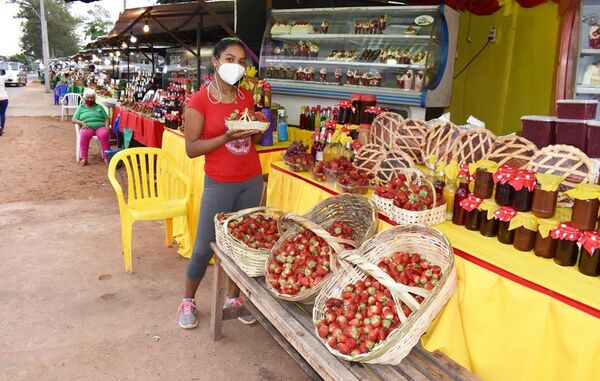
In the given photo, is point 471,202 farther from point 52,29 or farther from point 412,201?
point 52,29

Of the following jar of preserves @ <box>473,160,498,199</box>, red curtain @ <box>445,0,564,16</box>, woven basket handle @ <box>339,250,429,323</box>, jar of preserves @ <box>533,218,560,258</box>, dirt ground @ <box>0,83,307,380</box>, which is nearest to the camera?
woven basket handle @ <box>339,250,429,323</box>

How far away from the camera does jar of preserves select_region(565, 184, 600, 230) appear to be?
5.65ft

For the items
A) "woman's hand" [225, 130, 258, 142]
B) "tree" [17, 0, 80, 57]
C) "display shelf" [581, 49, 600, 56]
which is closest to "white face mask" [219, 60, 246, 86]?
"woman's hand" [225, 130, 258, 142]

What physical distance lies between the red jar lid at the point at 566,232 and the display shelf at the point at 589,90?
4037 millimetres

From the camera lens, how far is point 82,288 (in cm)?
365

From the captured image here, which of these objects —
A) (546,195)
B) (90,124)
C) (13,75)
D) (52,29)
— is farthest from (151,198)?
(52,29)

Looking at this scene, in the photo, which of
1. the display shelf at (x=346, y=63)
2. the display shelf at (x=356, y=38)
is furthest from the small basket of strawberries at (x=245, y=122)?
the display shelf at (x=356, y=38)

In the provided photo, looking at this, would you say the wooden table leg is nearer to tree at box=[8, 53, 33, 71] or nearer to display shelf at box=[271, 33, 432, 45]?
display shelf at box=[271, 33, 432, 45]

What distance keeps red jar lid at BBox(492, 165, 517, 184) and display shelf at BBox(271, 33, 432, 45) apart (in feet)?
11.1

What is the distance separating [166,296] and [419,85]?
344 cm

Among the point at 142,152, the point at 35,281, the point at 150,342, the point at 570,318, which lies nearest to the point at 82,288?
the point at 35,281

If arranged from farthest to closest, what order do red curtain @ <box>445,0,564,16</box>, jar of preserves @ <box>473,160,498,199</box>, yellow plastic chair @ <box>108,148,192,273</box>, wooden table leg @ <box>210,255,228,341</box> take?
red curtain @ <box>445,0,564,16</box> < yellow plastic chair @ <box>108,148,192,273</box> < wooden table leg @ <box>210,255,228,341</box> < jar of preserves @ <box>473,160,498,199</box>

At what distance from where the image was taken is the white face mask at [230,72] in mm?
2695

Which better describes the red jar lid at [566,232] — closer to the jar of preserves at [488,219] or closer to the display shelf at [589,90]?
the jar of preserves at [488,219]
